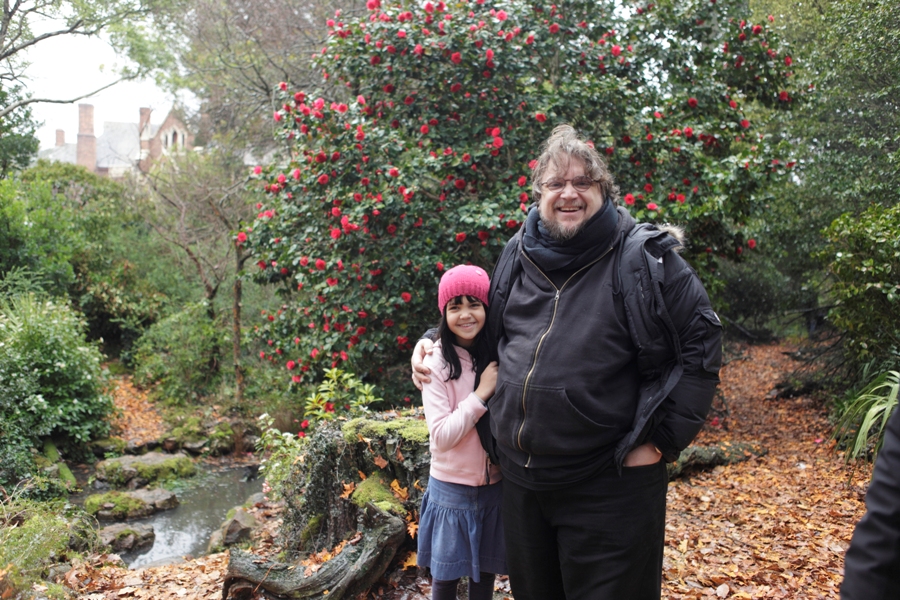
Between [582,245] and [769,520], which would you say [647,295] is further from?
[769,520]

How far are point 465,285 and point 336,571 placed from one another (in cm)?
192

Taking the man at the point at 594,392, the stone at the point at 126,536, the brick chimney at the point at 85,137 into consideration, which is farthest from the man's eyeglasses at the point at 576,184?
the brick chimney at the point at 85,137

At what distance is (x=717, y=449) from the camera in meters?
6.71

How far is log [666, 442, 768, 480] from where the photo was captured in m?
6.22

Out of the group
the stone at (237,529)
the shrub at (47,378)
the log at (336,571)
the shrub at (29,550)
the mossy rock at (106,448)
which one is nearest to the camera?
the log at (336,571)

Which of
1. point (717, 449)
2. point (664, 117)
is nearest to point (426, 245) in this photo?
point (664, 117)

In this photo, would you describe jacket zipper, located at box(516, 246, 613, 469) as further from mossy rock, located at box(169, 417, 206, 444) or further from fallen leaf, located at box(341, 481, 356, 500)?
mossy rock, located at box(169, 417, 206, 444)

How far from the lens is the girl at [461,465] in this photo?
2.59 meters

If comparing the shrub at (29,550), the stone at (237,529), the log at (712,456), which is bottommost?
the stone at (237,529)

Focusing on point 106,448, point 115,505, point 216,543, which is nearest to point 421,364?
point 216,543

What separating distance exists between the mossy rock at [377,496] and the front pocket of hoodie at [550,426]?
5.70ft

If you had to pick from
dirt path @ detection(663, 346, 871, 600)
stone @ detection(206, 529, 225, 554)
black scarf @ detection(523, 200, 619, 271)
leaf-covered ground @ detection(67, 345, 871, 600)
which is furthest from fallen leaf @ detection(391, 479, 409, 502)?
stone @ detection(206, 529, 225, 554)

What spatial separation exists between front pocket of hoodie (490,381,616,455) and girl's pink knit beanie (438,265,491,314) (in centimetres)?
49

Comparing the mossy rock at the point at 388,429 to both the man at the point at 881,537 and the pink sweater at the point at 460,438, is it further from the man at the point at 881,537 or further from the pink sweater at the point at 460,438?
the man at the point at 881,537
